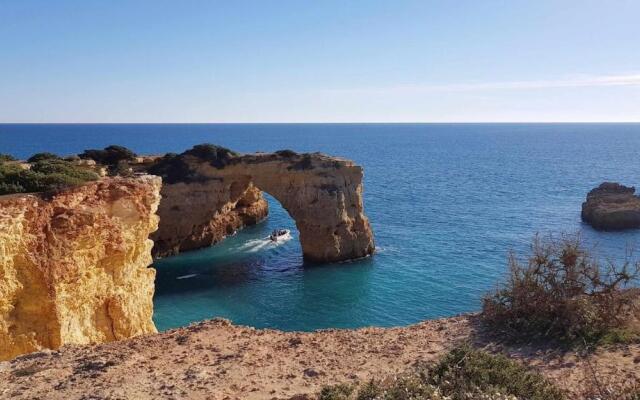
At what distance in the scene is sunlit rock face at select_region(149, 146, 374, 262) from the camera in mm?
45372

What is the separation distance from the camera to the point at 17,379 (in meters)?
12.9

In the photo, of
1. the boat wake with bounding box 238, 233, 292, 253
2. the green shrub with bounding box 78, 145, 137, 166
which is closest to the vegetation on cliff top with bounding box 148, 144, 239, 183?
the green shrub with bounding box 78, 145, 137, 166

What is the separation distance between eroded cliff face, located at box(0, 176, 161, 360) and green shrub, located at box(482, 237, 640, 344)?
1420cm

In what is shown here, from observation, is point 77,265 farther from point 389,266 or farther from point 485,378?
point 389,266

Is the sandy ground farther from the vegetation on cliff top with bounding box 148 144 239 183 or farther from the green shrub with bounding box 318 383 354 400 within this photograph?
the vegetation on cliff top with bounding box 148 144 239 183

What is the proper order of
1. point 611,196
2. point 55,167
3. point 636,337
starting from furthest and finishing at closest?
point 611,196 < point 55,167 < point 636,337

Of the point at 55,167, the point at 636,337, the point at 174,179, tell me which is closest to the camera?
the point at 636,337

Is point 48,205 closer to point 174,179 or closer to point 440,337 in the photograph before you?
point 440,337

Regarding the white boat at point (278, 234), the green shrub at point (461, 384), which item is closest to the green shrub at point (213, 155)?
the white boat at point (278, 234)

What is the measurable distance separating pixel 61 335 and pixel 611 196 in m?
64.7

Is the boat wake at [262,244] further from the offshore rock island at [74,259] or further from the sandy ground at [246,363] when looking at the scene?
the sandy ground at [246,363]

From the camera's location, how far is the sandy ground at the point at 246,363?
12.3 meters

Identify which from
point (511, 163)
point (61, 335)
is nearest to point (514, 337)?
point (61, 335)

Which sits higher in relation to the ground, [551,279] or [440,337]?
[551,279]
